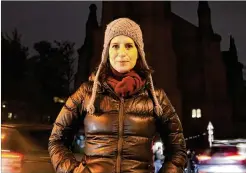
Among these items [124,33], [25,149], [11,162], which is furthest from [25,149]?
[124,33]

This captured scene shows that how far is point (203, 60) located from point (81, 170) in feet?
140

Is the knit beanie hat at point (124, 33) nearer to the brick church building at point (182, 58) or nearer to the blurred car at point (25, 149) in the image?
the blurred car at point (25, 149)

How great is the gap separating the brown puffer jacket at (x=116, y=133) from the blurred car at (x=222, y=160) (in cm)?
769

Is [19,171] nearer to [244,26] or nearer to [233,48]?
[244,26]

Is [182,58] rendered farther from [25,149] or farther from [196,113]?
[25,149]

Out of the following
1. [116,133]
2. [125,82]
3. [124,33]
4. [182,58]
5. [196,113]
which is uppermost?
[182,58]

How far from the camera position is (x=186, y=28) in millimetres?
44250

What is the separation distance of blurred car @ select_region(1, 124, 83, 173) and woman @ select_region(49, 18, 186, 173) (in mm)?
3310

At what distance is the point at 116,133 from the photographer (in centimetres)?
178

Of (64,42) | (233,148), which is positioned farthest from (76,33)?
(233,148)

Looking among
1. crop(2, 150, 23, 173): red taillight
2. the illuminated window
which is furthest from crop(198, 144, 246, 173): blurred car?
the illuminated window

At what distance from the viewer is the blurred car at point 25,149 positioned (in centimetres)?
524

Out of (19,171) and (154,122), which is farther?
(19,171)

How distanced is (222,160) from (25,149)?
5.28 m
